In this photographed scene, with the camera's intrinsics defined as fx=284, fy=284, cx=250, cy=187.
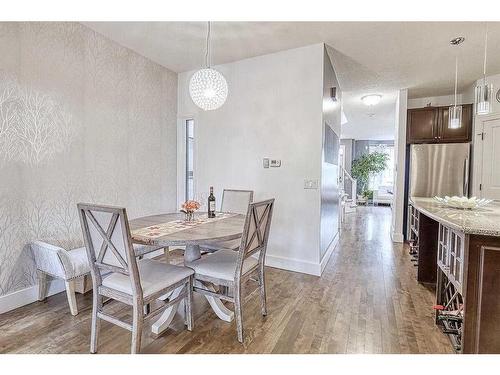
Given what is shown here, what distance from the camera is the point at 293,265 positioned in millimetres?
3410

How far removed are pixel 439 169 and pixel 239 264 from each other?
404cm

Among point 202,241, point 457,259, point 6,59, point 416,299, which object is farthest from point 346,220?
point 6,59

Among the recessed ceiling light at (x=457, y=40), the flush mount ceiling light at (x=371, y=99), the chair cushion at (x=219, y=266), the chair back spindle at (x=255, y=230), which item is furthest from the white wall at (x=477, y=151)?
the chair cushion at (x=219, y=266)

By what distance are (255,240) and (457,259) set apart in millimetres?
1305

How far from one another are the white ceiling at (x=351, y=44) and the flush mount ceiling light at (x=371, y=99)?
0.71 metres

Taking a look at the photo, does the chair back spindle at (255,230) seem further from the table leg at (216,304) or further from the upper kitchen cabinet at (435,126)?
the upper kitchen cabinet at (435,126)

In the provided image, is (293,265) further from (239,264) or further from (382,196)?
(382,196)

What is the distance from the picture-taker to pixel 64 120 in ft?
8.97

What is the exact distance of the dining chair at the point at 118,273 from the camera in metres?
1.65

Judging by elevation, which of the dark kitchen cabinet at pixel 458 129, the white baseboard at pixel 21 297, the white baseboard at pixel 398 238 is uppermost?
the dark kitchen cabinet at pixel 458 129

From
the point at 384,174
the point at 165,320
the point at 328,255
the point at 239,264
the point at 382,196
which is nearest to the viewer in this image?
the point at 239,264

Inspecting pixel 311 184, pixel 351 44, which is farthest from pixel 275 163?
pixel 351 44
